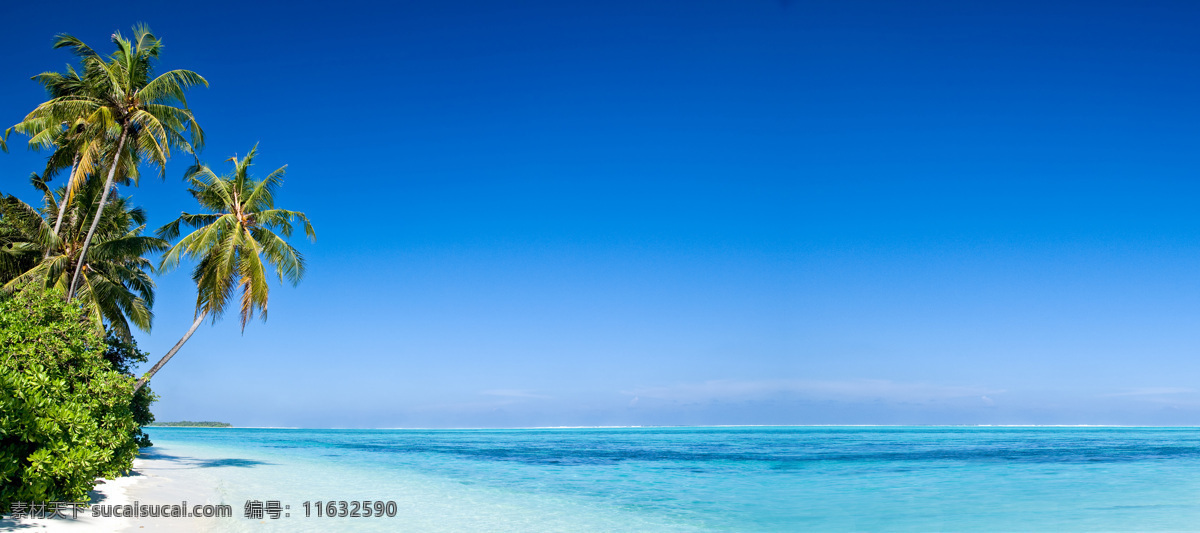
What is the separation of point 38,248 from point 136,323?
466cm

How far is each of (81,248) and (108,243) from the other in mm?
1413

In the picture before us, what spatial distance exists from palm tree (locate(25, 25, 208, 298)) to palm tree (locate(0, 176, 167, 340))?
980 mm

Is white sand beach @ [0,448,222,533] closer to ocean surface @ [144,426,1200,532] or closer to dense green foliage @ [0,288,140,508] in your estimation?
dense green foliage @ [0,288,140,508]

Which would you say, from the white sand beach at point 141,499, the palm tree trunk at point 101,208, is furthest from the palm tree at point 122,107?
the white sand beach at point 141,499

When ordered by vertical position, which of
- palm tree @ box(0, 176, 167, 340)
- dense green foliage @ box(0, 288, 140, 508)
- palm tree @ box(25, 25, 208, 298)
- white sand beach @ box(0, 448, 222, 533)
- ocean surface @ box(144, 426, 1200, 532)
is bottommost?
ocean surface @ box(144, 426, 1200, 532)

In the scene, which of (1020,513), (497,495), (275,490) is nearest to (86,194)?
(275,490)

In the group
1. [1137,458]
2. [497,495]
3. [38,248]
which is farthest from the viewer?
[1137,458]

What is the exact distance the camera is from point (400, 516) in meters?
12.5

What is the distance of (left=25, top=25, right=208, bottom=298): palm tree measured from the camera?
15969 millimetres

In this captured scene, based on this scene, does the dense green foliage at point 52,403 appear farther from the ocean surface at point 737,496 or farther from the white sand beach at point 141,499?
the ocean surface at point 737,496

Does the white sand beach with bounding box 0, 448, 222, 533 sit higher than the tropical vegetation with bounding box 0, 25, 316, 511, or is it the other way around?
the tropical vegetation with bounding box 0, 25, 316, 511

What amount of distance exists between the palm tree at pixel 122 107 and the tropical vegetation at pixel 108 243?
0.03 m

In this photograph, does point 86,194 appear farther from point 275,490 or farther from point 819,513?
point 819,513

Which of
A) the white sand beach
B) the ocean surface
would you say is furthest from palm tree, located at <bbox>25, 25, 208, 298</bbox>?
the ocean surface
